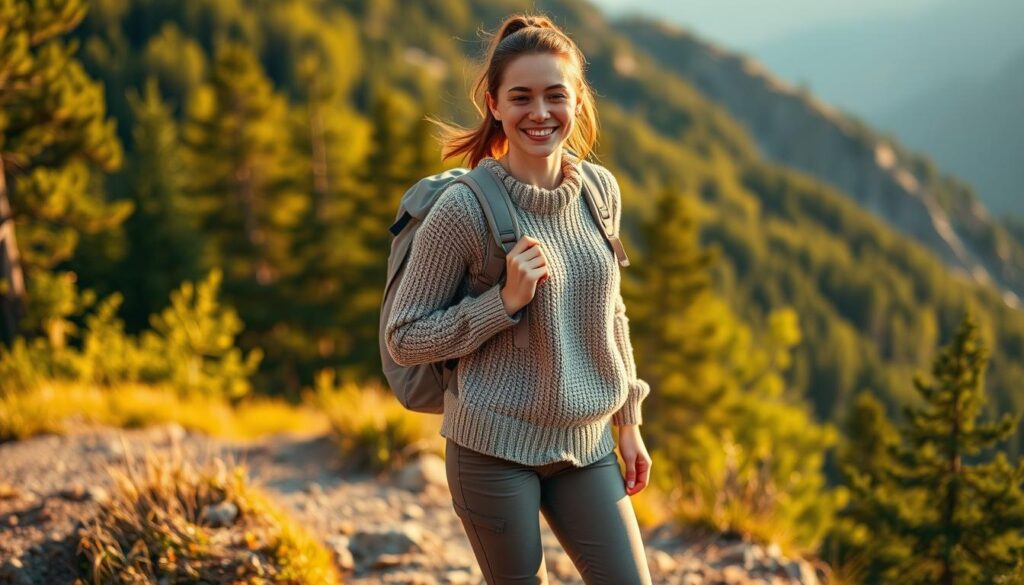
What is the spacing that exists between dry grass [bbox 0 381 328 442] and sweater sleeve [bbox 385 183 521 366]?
18.0ft

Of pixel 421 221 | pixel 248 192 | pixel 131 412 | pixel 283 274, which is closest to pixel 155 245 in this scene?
pixel 248 192

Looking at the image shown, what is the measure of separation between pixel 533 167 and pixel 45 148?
970 cm

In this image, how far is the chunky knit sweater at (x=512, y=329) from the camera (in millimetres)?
2404

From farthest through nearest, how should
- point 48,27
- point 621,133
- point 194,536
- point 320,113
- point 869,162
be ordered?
point 869,162 → point 621,133 → point 320,113 → point 48,27 → point 194,536

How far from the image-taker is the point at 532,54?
2447 millimetres

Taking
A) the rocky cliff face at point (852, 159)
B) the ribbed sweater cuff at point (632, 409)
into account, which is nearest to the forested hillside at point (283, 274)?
the ribbed sweater cuff at point (632, 409)

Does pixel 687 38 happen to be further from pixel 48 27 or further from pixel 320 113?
pixel 48 27

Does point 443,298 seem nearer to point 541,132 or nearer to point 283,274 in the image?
point 541,132

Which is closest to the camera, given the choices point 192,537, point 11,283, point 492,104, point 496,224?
point 496,224

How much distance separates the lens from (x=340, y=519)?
5.55 metres

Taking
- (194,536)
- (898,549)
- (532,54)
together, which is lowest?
(898,549)

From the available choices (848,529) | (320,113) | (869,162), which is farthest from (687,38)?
(848,529)

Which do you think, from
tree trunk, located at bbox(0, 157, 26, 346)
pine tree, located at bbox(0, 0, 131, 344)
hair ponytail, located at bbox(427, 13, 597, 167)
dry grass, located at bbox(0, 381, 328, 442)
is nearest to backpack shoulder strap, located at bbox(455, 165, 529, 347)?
hair ponytail, located at bbox(427, 13, 597, 167)

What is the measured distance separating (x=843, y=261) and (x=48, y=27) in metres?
109
